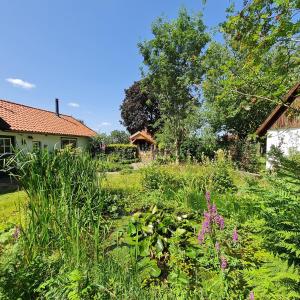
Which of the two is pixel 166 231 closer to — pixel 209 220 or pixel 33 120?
pixel 209 220

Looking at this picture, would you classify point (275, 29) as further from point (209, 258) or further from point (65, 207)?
point (65, 207)

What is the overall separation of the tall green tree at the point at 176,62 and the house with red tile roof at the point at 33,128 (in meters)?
8.63

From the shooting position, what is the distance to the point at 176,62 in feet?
65.5

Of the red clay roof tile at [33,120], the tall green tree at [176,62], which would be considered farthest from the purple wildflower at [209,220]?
the tall green tree at [176,62]

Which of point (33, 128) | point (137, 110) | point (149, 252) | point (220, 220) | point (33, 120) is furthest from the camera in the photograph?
point (137, 110)

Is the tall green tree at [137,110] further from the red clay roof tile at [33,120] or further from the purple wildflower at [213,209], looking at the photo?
the purple wildflower at [213,209]

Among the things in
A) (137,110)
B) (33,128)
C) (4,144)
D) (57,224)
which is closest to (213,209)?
Result: (57,224)

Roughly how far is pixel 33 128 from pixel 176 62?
41.1ft

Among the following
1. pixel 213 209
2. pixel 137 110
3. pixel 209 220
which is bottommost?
pixel 209 220

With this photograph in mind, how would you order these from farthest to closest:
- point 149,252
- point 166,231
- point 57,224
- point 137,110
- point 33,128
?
1. point 137,110
2. point 33,128
3. point 166,231
4. point 149,252
5. point 57,224

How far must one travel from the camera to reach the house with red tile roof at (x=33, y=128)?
1466cm

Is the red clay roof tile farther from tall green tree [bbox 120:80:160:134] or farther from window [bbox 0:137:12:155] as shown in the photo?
tall green tree [bbox 120:80:160:134]

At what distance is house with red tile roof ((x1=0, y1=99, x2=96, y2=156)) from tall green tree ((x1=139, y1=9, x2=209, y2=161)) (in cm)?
863

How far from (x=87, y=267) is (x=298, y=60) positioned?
15.4 ft
